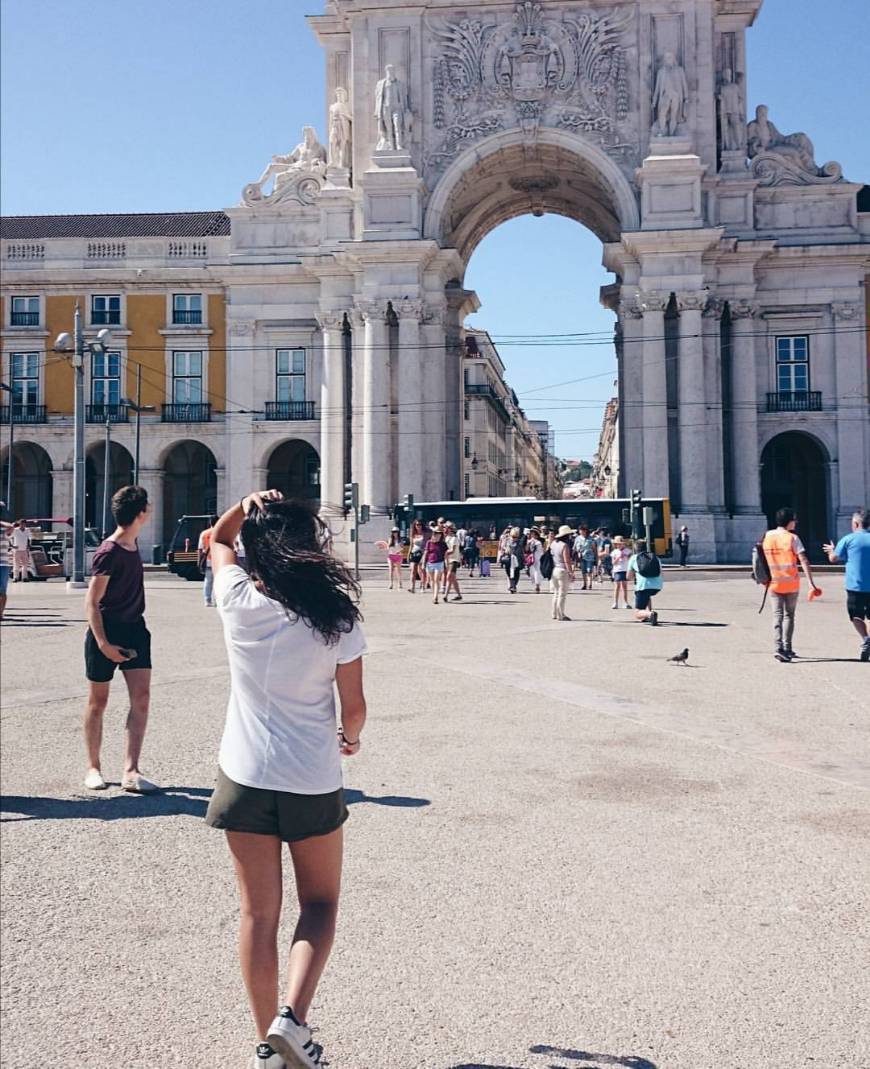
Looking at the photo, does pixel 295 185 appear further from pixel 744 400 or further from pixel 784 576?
pixel 784 576

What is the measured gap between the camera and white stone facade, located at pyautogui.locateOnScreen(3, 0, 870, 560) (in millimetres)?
39438

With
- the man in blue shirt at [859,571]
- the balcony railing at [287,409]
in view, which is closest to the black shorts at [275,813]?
the man in blue shirt at [859,571]

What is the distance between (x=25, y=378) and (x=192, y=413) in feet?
25.6

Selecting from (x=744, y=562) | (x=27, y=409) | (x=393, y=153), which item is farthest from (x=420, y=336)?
(x=27, y=409)

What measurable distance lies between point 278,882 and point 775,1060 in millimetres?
1746

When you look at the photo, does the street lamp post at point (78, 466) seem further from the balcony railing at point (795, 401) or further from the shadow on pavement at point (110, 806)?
the balcony railing at point (795, 401)

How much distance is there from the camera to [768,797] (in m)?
6.71

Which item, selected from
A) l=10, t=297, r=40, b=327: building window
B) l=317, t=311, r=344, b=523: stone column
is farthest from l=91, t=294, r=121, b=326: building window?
l=317, t=311, r=344, b=523: stone column

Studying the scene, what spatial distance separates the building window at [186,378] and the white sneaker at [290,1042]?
43.9 metres

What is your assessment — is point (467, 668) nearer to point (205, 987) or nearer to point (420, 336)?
point (205, 987)

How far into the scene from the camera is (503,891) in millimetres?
5109

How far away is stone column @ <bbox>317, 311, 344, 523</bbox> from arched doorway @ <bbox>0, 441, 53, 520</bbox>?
46.8 ft

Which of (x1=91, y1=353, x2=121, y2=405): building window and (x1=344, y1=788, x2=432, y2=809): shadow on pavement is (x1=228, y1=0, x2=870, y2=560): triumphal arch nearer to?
(x1=91, y1=353, x2=121, y2=405): building window

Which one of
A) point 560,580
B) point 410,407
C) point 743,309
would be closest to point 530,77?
point 743,309
